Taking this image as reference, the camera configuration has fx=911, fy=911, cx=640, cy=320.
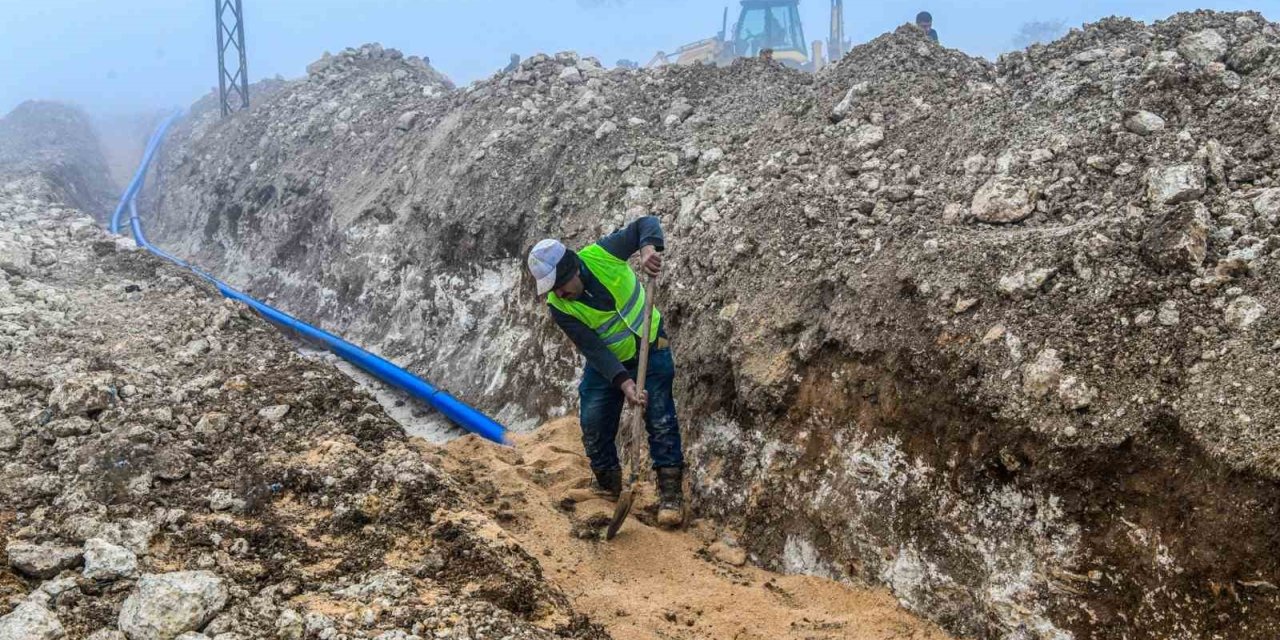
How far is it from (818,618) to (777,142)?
135 inches

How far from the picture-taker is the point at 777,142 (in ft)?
19.9

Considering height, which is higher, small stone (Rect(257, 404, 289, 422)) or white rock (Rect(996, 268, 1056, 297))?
white rock (Rect(996, 268, 1056, 297))

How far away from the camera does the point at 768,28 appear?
17.5 meters

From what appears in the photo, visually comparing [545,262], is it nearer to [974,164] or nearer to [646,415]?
[646,415]

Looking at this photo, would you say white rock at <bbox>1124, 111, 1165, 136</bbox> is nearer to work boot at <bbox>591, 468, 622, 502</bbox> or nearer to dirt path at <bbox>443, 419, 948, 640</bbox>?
dirt path at <bbox>443, 419, 948, 640</bbox>

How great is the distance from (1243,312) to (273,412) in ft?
14.0

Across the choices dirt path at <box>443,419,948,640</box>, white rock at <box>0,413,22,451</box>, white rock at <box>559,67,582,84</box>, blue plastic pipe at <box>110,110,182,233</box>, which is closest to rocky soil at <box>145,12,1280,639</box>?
dirt path at <box>443,419,948,640</box>

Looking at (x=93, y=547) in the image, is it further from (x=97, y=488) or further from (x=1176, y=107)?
(x=1176, y=107)

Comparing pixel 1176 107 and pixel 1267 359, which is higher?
pixel 1176 107

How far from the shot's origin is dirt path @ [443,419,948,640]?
352cm

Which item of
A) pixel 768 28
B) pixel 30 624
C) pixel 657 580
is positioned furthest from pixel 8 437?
pixel 768 28

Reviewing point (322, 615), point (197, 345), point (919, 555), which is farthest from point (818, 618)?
point (197, 345)

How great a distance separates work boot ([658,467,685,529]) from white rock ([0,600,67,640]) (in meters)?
2.48

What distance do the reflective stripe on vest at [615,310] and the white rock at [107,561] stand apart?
2.02 metres
